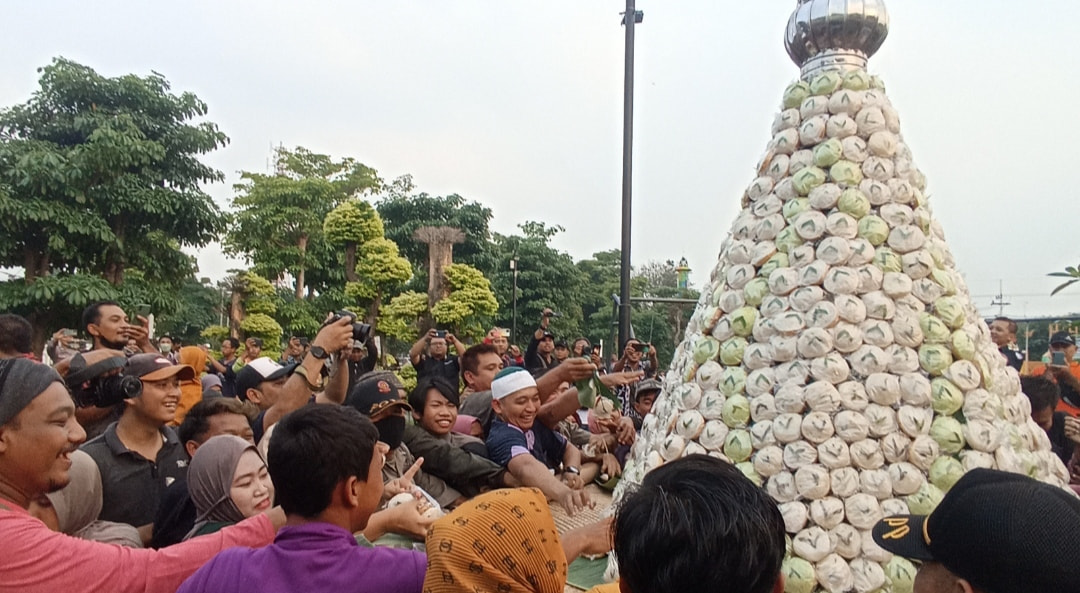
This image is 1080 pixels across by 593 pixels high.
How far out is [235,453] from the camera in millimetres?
2547

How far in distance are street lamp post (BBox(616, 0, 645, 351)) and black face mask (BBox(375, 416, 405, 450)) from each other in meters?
4.73

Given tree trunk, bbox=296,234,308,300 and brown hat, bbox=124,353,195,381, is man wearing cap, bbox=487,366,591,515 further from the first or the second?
tree trunk, bbox=296,234,308,300

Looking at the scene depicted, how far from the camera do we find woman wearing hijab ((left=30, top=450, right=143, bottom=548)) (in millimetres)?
2289

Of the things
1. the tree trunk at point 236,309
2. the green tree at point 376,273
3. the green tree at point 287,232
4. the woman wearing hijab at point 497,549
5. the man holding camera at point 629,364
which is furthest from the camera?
the green tree at point 287,232

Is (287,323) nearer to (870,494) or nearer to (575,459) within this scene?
(575,459)

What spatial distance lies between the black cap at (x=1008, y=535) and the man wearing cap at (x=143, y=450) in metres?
2.96

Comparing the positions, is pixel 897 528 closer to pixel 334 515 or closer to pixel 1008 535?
pixel 1008 535

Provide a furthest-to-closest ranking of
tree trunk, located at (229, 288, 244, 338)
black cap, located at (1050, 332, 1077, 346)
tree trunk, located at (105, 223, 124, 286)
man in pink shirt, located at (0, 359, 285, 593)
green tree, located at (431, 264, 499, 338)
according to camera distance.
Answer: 1. tree trunk, located at (229, 288, 244, 338)
2. green tree, located at (431, 264, 499, 338)
3. tree trunk, located at (105, 223, 124, 286)
4. black cap, located at (1050, 332, 1077, 346)
5. man in pink shirt, located at (0, 359, 285, 593)

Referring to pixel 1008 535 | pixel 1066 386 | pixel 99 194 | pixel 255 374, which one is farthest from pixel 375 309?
pixel 1008 535

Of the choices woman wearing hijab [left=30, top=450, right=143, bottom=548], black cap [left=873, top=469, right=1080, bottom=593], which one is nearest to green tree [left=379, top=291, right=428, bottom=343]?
woman wearing hijab [left=30, top=450, right=143, bottom=548]

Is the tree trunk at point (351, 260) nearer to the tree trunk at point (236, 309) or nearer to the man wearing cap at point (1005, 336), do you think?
the tree trunk at point (236, 309)

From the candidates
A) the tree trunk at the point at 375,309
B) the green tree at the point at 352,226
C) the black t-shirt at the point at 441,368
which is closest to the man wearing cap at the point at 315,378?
the black t-shirt at the point at 441,368

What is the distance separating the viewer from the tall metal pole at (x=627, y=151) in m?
7.89

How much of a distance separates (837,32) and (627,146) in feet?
13.0
